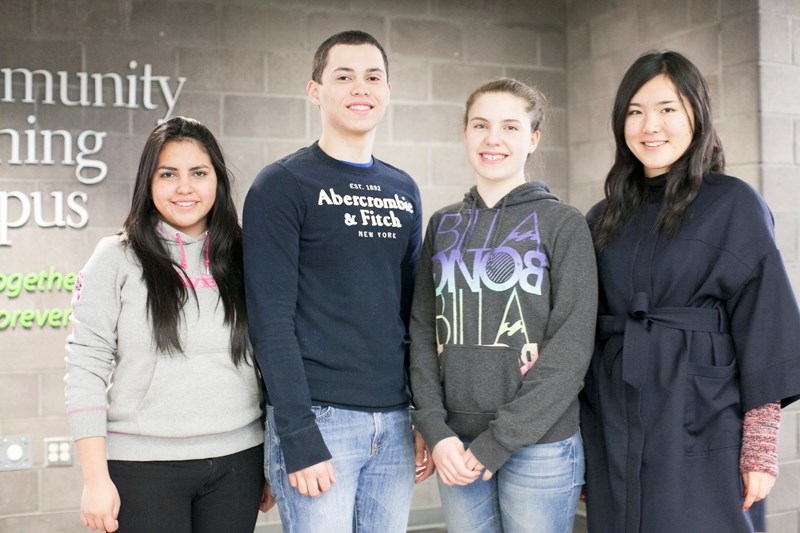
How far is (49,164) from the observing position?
3346 mm

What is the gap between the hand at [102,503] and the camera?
64.9 inches

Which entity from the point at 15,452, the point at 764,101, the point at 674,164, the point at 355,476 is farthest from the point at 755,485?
the point at 15,452

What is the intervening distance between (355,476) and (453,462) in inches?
8.9

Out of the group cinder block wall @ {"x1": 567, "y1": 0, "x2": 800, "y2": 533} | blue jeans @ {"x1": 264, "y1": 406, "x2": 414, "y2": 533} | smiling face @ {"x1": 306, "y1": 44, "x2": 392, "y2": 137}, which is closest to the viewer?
blue jeans @ {"x1": 264, "y1": 406, "x2": 414, "y2": 533}

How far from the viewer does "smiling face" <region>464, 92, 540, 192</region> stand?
1828 mm

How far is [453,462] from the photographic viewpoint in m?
1.71

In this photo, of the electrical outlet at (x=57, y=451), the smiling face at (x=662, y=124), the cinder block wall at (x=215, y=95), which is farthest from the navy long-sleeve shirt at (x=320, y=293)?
the electrical outlet at (x=57, y=451)

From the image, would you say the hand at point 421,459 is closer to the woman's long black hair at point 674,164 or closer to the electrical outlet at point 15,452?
the woman's long black hair at point 674,164

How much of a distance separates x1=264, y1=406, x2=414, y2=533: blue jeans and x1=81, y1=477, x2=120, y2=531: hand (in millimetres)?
327

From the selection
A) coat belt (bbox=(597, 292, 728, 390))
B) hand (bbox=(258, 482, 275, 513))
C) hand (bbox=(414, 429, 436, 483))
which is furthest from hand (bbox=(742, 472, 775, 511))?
hand (bbox=(258, 482, 275, 513))

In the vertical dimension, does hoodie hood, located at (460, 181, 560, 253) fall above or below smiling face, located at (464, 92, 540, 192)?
below

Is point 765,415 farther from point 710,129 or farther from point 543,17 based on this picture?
point 543,17

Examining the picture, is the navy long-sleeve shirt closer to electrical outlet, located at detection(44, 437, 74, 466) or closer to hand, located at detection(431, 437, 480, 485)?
hand, located at detection(431, 437, 480, 485)

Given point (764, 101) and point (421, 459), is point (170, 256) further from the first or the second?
point (764, 101)
